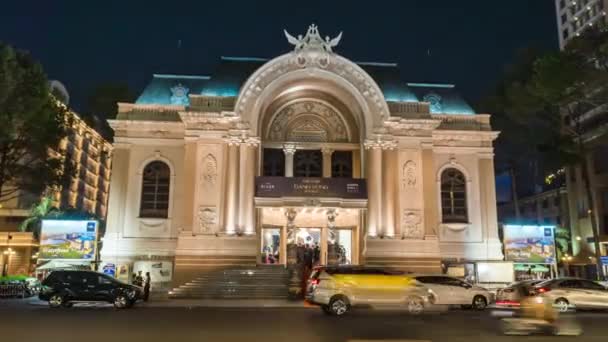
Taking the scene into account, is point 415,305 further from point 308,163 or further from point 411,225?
point 308,163

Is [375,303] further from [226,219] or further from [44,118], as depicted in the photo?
[44,118]

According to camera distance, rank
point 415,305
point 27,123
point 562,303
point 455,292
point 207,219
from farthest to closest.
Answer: point 27,123 → point 207,219 → point 455,292 → point 562,303 → point 415,305

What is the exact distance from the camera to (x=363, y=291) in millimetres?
16031

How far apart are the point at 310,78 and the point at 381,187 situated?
7.55 meters

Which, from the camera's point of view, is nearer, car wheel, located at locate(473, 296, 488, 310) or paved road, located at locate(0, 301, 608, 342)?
paved road, located at locate(0, 301, 608, 342)

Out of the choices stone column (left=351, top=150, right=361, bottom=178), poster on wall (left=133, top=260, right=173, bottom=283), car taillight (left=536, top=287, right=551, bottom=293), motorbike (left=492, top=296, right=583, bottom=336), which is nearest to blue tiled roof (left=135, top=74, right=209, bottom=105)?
poster on wall (left=133, top=260, right=173, bottom=283)

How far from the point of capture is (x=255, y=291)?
A: 24.0m

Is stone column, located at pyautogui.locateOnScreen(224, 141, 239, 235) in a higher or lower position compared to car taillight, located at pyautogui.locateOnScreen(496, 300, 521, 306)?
higher

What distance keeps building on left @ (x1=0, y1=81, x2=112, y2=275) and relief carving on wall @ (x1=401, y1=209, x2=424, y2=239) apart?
20.9 m

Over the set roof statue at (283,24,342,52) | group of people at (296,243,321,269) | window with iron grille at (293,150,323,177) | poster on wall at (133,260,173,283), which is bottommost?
poster on wall at (133,260,173,283)

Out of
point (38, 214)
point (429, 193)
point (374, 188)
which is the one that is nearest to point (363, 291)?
point (374, 188)

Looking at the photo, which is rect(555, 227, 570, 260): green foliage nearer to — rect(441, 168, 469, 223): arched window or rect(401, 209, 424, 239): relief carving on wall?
rect(441, 168, 469, 223): arched window

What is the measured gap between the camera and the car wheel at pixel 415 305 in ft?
53.3

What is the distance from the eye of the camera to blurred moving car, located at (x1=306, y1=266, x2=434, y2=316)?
52.1ft
